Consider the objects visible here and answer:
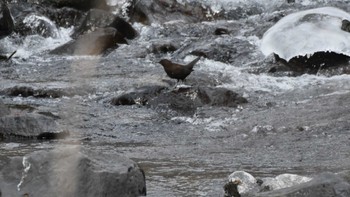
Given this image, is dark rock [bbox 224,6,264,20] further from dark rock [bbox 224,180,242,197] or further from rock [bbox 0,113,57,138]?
dark rock [bbox 224,180,242,197]

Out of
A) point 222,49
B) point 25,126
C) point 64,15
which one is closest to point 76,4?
point 64,15

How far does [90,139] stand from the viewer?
5.40 m

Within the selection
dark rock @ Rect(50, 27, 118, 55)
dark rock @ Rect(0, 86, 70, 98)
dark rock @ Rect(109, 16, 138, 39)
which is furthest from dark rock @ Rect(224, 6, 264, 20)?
dark rock @ Rect(0, 86, 70, 98)

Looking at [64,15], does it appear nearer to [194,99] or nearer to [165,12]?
[165,12]

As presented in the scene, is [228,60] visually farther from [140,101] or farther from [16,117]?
[16,117]

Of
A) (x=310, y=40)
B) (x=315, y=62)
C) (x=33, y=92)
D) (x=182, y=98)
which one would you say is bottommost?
(x=33, y=92)

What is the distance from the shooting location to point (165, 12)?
1201cm

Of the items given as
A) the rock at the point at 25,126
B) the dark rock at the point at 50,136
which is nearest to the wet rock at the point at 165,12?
the rock at the point at 25,126

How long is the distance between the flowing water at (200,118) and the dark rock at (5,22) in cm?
101

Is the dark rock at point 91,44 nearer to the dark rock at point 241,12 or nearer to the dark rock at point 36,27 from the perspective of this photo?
the dark rock at point 36,27

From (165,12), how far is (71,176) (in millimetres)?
8761

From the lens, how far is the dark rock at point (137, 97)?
669 centimetres

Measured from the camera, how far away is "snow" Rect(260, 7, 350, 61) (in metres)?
8.21

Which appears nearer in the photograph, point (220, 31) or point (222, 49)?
point (222, 49)
